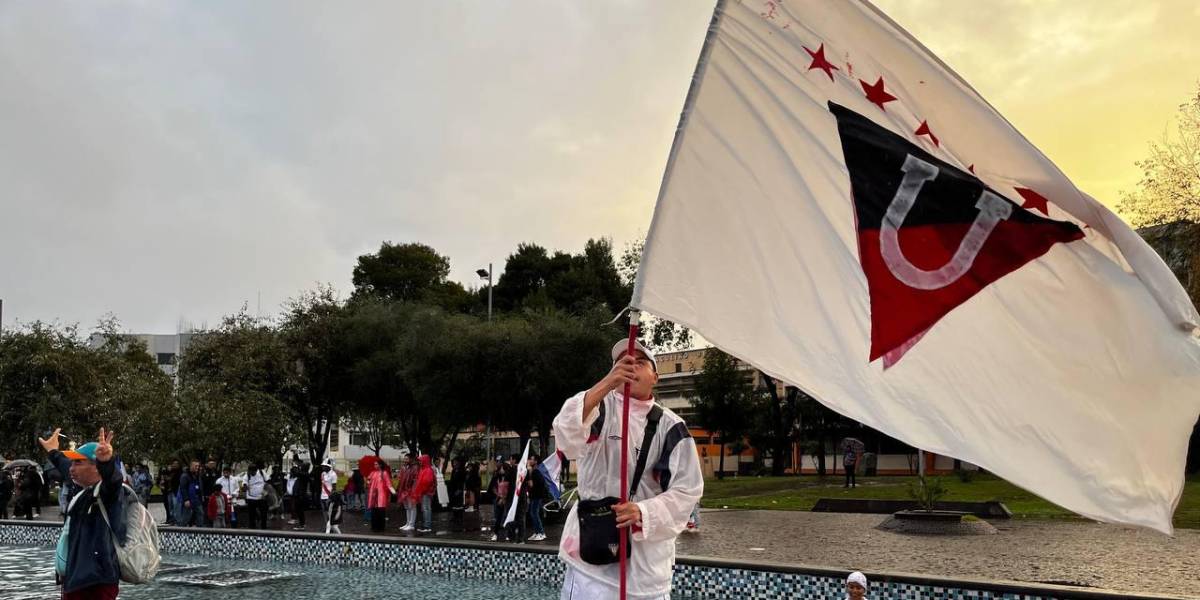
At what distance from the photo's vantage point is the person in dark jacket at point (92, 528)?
6.90 metres

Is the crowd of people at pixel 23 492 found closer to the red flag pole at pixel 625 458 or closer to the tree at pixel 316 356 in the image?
the tree at pixel 316 356

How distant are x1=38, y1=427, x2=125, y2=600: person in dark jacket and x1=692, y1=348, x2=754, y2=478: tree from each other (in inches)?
1777

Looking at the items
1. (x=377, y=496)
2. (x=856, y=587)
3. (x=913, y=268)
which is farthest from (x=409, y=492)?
(x=913, y=268)

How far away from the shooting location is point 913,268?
4.41 meters

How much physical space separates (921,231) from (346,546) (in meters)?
13.9

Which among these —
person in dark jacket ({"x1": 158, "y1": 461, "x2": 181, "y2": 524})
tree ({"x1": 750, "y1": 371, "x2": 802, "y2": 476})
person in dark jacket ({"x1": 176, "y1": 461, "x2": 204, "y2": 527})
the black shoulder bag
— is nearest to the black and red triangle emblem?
the black shoulder bag

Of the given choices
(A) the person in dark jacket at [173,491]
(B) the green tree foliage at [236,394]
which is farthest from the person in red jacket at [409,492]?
(B) the green tree foliage at [236,394]

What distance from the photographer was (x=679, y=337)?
1745 inches

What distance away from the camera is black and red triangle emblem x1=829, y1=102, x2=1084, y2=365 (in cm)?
427

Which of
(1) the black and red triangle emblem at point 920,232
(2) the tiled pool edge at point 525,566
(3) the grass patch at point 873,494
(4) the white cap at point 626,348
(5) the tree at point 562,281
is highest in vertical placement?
(5) the tree at point 562,281

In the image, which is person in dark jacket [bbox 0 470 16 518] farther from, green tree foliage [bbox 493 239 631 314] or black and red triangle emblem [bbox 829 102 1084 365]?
black and red triangle emblem [bbox 829 102 1084 365]

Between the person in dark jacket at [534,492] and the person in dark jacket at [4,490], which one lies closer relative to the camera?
the person in dark jacket at [534,492]

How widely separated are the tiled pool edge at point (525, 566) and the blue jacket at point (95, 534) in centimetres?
682

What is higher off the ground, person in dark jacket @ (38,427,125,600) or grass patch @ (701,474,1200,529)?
person in dark jacket @ (38,427,125,600)
